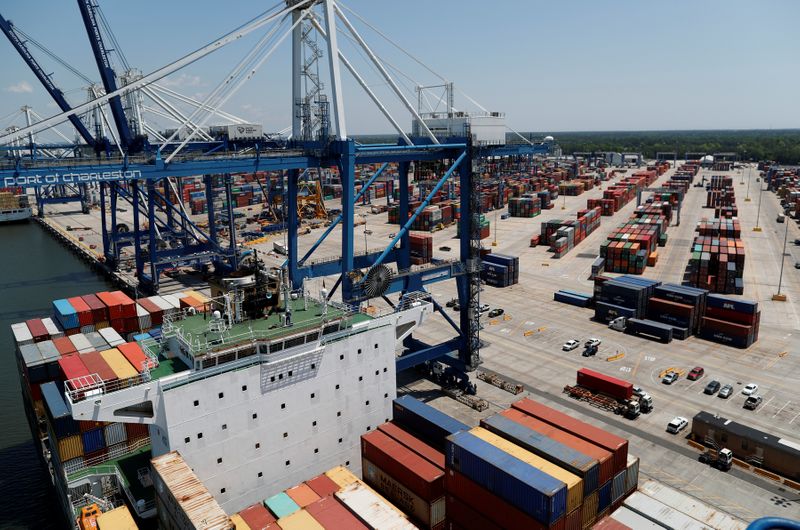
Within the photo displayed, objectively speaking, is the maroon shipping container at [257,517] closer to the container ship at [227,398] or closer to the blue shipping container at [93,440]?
the container ship at [227,398]

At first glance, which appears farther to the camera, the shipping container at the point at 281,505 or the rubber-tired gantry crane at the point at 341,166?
the rubber-tired gantry crane at the point at 341,166

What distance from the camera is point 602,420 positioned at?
34.3 metres

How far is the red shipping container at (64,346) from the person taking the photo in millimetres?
29594

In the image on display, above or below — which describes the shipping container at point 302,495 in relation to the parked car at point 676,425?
above

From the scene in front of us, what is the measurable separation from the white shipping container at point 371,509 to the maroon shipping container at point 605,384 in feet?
74.8

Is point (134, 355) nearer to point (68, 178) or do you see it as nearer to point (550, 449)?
point (68, 178)

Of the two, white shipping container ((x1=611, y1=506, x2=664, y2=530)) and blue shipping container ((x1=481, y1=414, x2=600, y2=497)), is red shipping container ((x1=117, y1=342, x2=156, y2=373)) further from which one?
white shipping container ((x1=611, y1=506, x2=664, y2=530))

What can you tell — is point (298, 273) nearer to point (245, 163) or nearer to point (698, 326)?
point (245, 163)

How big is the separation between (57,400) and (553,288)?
53.9m

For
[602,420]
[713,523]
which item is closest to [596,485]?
[713,523]

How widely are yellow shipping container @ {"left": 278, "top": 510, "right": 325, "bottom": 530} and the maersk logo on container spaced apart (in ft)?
90.1

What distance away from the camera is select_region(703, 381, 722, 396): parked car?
37594 millimetres

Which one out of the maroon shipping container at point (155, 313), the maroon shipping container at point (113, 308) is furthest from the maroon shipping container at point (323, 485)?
the maroon shipping container at point (113, 308)

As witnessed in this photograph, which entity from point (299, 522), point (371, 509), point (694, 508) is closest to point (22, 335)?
point (299, 522)
